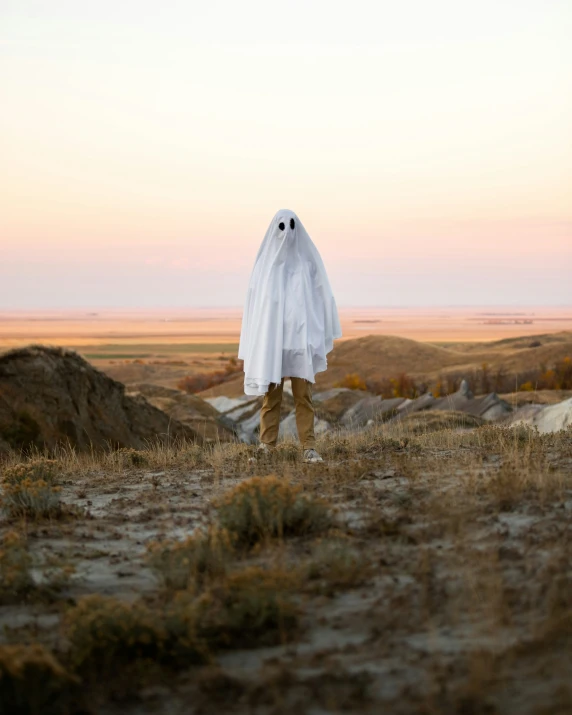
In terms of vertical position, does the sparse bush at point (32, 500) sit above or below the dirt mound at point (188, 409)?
above

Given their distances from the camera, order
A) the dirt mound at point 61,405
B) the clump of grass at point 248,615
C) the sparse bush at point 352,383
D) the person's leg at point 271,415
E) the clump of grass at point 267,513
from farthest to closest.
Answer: the sparse bush at point 352,383 < the dirt mound at point 61,405 < the person's leg at point 271,415 < the clump of grass at point 267,513 < the clump of grass at point 248,615

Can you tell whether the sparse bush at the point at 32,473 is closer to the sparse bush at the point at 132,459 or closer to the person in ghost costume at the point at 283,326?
the sparse bush at the point at 132,459

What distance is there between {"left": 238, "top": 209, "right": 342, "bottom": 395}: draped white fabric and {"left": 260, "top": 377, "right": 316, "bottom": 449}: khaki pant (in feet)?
0.35

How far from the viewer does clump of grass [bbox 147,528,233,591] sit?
3.95 meters

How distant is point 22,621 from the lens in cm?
375

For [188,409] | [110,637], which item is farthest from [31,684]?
[188,409]

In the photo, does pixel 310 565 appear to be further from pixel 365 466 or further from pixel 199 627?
pixel 365 466

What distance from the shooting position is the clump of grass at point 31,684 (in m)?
2.93

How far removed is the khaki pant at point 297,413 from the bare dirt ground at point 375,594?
1458mm

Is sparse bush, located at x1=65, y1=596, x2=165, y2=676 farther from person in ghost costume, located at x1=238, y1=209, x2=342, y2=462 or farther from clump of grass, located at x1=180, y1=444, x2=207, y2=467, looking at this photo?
clump of grass, located at x1=180, y1=444, x2=207, y2=467

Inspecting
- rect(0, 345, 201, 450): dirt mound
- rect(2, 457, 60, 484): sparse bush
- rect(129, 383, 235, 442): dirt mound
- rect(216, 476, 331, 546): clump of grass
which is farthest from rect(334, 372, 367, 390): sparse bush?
rect(216, 476, 331, 546): clump of grass

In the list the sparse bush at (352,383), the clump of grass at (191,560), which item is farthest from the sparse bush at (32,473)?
the sparse bush at (352,383)

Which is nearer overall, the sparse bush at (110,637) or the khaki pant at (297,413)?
the sparse bush at (110,637)

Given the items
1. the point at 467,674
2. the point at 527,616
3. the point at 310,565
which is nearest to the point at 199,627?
the point at 310,565
